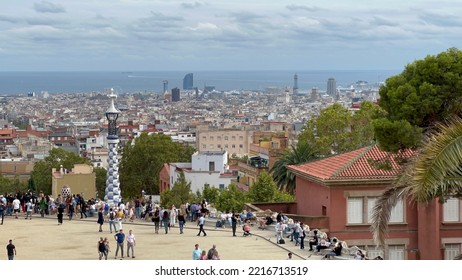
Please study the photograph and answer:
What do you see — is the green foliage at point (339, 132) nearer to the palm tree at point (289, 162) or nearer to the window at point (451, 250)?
the palm tree at point (289, 162)

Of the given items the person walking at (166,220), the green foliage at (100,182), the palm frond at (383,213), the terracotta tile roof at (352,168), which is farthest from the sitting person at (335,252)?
the green foliage at (100,182)

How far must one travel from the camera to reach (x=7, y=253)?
2175 cm

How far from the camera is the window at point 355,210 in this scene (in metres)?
28.9

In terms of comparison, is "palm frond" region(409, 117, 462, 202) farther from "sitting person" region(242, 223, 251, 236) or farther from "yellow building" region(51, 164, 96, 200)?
"yellow building" region(51, 164, 96, 200)

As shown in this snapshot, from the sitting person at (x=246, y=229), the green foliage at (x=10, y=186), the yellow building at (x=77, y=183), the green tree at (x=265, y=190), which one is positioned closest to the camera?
the sitting person at (x=246, y=229)

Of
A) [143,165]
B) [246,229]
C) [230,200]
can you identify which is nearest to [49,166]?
[143,165]

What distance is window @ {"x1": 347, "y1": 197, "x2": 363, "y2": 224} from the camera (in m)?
28.9

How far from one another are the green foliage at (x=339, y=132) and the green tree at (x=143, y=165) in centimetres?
2127

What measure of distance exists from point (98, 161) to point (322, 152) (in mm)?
66374

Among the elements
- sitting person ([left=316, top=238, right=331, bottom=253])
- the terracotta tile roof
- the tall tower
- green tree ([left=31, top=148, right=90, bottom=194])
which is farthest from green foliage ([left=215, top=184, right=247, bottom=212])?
green tree ([left=31, top=148, right=90, bottom=194])

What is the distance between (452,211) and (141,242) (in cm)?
918

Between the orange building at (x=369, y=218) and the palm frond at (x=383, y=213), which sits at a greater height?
the palm frond at (x=383, y=213)
